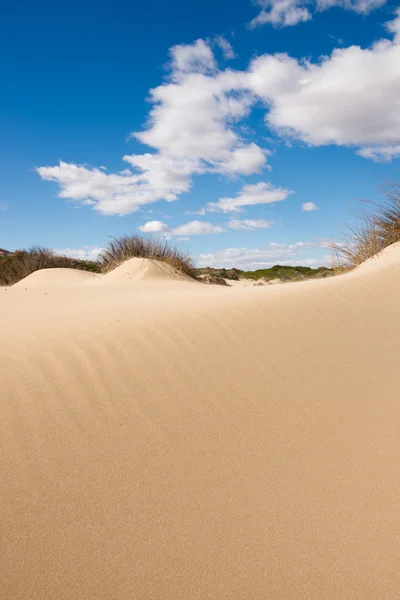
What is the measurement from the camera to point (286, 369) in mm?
3889

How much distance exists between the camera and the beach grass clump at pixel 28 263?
1917 cm

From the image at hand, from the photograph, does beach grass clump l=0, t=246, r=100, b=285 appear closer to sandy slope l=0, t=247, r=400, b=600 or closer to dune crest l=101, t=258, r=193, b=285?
dune crest l=101, t=258, r=193, b=285

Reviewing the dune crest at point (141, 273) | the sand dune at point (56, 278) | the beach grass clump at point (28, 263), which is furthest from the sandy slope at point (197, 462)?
the beach grass clump at point (28, 263)

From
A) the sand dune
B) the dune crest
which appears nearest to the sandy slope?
the dune crest

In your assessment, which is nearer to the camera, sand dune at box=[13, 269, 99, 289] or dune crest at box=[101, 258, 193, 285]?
dune crest at box=[101, 258, 193, 285]

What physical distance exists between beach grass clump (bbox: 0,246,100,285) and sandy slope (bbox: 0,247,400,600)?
15.8m

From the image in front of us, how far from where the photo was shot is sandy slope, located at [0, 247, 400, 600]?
2.02 metres

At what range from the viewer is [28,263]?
19391 mm

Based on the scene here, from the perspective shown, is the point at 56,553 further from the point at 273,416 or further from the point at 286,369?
the point at 286,369

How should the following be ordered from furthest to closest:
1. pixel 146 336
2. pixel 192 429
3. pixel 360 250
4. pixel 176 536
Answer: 1. pixel 360 250
2. pixel 146 336
3. pixel 192 429
4. pixel 176 536

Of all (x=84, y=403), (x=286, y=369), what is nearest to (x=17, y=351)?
(x=84, y=403)

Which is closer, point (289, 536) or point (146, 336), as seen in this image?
point (289, 536)

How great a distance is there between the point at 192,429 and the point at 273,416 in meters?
0.64

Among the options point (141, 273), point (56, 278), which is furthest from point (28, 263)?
point (141, 273)
